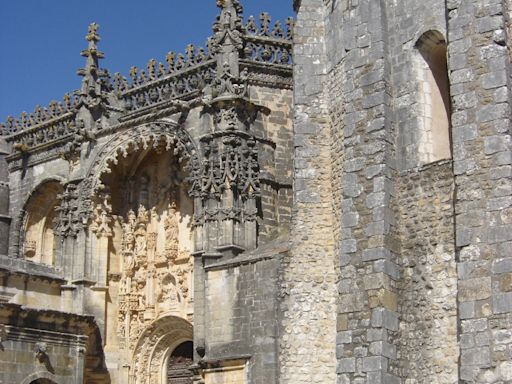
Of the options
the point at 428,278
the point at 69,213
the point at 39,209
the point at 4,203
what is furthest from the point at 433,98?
the point at 4,203

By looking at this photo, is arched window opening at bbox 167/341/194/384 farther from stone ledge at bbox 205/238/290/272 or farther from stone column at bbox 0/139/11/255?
stone column at bbox 0/139/11/255

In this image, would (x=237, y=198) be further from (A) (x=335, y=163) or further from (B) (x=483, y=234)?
(B) (x=483, y=234)

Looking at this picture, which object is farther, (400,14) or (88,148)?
(88,148)

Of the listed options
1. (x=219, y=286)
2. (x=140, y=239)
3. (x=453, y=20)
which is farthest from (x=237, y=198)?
(x=453, y=20)

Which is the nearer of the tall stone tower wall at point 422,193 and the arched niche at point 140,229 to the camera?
the tall stone tower wall at point 422,193

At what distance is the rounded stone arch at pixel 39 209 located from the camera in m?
22.0

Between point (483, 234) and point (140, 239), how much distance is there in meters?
10.5

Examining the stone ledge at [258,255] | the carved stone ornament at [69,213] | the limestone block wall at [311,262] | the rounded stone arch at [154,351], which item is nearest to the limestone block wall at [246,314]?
the stone ledge at [258,255]

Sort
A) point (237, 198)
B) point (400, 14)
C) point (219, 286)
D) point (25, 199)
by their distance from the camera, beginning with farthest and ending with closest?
point (25, 199)
point (237, 198)
point (219, 286)
point (400, 14)

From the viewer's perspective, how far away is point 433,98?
42.5 ft

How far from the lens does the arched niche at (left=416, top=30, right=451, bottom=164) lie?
12.7 m

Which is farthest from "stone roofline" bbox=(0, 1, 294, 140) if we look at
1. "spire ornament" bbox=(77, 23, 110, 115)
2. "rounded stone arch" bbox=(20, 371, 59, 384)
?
"rounded stone arch" bbox=(20, 371, 59, 384)

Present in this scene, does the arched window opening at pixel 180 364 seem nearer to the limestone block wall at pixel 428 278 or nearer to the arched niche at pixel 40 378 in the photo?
the arched niche at pixel 40 378

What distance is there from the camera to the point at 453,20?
11.9m
